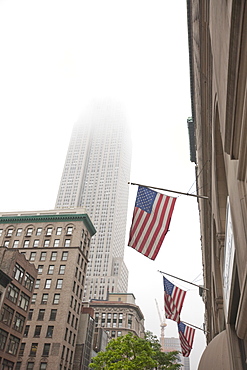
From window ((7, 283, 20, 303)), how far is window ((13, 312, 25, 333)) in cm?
213

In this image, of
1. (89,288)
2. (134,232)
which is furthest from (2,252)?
(89,288)

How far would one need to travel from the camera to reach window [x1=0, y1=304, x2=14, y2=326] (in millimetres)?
38403

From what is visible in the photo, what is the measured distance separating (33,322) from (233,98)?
61.1m

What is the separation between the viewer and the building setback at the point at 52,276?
178 feet

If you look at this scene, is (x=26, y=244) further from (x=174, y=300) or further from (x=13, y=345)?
(x=174, y=300)

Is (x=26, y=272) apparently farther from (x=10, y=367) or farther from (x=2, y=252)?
(x=10, y=367)

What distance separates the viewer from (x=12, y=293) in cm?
4134

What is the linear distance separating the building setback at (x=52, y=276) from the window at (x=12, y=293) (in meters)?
6.20

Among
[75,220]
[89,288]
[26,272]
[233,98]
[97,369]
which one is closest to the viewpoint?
[233,98]

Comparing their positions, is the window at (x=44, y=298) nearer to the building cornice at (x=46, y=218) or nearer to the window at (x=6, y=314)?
the building cornice at (x=46, y=218)

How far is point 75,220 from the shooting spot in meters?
69.1

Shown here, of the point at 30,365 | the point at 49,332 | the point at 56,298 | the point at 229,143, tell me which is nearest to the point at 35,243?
the point at 56,298

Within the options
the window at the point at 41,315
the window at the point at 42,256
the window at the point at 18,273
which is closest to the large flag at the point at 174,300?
the window at the point at 18,273

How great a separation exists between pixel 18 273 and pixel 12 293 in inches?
119
